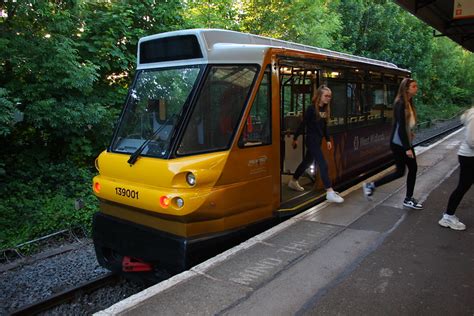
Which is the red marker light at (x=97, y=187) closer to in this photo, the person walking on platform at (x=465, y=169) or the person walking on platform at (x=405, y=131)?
the person walking on platform at (x=405, y=131)

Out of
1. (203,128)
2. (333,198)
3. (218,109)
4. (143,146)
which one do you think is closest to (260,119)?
(218,109)

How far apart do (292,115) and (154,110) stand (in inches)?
126

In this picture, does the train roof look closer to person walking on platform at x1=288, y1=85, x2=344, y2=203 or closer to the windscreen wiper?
the windscreen wiper

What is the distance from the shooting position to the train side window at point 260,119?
4.69m

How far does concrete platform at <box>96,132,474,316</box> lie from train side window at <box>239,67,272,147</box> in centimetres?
115

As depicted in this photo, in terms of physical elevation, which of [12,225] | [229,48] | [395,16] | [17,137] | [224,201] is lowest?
[12,225]

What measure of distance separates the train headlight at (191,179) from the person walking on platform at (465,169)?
3.18 m

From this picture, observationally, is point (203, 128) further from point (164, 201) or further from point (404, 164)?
point (404, 164)

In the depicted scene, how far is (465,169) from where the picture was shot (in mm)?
4734

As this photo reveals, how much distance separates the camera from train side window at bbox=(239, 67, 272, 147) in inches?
185

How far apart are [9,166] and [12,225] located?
1.52m

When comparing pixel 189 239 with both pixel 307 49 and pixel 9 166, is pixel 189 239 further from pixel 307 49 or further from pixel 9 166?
pixel 9 166

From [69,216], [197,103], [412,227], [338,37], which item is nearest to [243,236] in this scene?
[197,103]

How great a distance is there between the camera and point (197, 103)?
4316mm
